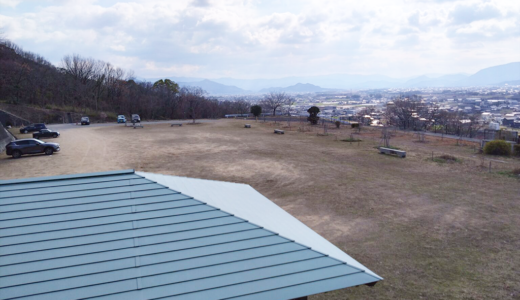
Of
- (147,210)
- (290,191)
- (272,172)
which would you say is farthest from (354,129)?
(147,210)

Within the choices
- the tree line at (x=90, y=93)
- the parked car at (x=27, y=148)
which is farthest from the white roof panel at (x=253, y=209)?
the tree line at (x=90, y=93)

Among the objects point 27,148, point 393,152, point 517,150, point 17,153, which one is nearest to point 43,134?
point 27,148

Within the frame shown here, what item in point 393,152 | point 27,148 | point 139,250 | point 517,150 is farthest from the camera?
point 393,152

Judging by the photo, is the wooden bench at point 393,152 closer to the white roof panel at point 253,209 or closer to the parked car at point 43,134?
the white roof panel at point 253,209

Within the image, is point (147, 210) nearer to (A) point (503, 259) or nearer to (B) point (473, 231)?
(A) point (503, 259)

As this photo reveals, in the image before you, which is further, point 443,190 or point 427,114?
point 427,114

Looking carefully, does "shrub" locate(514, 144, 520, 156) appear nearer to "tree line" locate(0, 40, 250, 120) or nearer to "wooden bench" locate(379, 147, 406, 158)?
"wooden bench" locate(379, 147, 406, 158)

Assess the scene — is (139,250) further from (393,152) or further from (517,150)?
(517,150)

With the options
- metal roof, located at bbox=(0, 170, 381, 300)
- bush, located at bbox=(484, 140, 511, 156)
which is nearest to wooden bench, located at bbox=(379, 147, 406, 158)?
bush, located at bbox=(484, 140, 511, 156)
